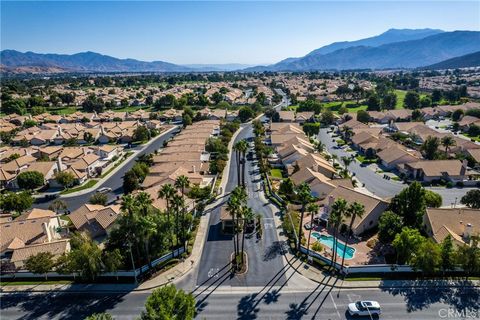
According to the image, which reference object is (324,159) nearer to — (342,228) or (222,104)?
(342,228)

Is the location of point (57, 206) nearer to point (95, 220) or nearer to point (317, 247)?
point (95, 220)

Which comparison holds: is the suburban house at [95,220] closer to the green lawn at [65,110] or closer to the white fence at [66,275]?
the white fence at [66,275]

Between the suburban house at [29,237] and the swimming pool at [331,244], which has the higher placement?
the suburban house at [29,237]

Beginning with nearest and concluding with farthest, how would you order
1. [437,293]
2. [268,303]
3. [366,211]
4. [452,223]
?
[268,303] < [437,293] < [452,223] < [366,211]

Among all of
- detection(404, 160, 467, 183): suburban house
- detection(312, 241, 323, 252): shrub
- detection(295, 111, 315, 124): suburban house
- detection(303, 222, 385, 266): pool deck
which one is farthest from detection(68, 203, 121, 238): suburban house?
detection(295, 111, 315, 124): suburban house

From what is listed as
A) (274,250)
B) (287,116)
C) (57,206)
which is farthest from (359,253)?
(287,116)

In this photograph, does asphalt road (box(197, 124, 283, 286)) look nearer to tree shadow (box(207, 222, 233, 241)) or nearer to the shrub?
tree shadow (box(207, 222, 233, 241))

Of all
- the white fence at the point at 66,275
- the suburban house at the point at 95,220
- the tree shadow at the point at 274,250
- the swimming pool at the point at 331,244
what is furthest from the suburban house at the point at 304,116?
the white fence at the point at 66,275
